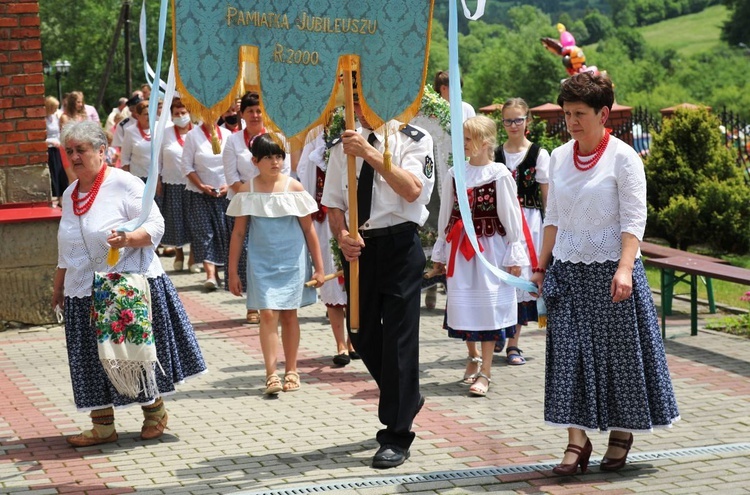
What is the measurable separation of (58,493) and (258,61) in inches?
92.2

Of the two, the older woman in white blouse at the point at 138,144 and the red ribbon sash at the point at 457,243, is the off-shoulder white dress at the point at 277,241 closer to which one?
the red ribbon sash at the point at 457,243

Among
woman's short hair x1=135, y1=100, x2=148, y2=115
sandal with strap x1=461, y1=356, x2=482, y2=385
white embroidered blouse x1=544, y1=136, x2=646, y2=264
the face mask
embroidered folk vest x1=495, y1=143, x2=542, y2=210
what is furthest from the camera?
woman's short hair x1=135, y1=100, x2=148, y2=115

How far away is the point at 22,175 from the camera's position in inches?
436

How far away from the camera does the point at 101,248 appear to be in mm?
6895

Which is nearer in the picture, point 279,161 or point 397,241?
point 397,241

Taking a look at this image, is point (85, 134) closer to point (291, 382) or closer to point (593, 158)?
point (291, 382)

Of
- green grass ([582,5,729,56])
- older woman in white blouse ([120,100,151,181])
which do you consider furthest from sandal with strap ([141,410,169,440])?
green grass ([582,5,729,56])

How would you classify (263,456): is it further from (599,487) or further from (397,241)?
(599,487)

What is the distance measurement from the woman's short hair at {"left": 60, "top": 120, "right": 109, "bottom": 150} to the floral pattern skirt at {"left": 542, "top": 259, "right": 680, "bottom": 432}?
2734mm

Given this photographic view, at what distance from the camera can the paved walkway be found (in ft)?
20.1

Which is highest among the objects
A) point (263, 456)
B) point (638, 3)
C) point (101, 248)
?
point (638, 3)

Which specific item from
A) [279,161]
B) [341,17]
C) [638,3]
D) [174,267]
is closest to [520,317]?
[279,161]

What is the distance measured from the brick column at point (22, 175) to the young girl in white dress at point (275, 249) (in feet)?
9.58

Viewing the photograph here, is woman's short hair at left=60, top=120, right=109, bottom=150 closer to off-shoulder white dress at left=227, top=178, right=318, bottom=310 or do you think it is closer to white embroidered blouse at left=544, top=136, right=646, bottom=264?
off-shoulder white dress at left=227, top=178, right=318, bottom=310
